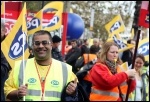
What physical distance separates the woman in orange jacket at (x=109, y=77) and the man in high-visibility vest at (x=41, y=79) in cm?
151

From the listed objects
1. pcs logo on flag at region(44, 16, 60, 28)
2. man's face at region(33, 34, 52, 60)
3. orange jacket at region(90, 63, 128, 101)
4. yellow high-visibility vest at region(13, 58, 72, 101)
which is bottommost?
orange jacket at region(90, 63, 128, 101)

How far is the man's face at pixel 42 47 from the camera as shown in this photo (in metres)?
4.27

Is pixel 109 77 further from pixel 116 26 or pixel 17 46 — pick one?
pixel 116 26

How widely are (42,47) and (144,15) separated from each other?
92.8 inches

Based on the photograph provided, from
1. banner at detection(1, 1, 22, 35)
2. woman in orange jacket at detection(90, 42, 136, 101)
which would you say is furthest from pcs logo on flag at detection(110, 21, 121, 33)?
woman in orange jacket at detection(90, 42, 136, 101)

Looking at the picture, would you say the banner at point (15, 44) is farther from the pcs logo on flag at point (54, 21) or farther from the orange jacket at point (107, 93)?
the pcs logo on flag at point (54, 21)

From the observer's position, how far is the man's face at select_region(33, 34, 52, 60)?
14.0ft

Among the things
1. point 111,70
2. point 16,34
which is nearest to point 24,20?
point 16,34

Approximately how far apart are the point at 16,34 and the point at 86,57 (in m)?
4.07

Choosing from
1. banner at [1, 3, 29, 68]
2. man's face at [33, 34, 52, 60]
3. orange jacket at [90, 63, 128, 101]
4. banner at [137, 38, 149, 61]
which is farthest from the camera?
banner at [137, 38, 149, 61]

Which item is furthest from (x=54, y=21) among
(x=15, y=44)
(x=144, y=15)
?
(x=15, y=44)

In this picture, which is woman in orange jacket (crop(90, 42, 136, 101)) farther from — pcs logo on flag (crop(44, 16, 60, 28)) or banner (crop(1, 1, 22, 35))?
pcs logo on flag (crop(44, 16, 60, 28))

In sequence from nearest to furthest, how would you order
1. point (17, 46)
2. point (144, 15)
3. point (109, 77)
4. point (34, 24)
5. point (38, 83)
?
point (38, 83) < point (17, 46) < point (109, 77) < point (144, 15) < point (34, 24)

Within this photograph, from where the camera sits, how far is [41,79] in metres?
4.21
